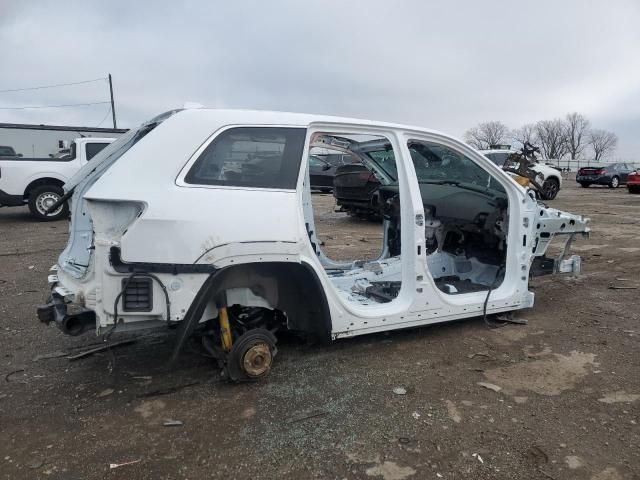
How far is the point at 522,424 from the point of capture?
287cm

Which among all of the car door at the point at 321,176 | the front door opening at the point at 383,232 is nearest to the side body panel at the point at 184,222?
the front door opening at the point at 383,232

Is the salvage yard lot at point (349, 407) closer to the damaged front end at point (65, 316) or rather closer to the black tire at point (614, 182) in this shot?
the damaged front end at point (65, 316)

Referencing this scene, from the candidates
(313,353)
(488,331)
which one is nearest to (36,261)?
(313,353)

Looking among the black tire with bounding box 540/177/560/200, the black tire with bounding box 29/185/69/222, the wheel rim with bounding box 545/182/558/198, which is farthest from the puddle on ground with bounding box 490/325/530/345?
the wheel rim with bounding box 545/182/558/198

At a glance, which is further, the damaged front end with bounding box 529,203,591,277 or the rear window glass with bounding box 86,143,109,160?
the rear window glass with bounding box 86,143,109,160

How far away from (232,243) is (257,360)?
2.72 ft

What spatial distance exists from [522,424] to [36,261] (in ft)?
22.4

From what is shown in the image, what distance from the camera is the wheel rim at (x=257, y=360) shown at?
322 cm

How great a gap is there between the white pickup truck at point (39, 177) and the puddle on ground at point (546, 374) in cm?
960

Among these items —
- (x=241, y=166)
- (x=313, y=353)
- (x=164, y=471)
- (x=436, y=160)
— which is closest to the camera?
(x=164, y=471)

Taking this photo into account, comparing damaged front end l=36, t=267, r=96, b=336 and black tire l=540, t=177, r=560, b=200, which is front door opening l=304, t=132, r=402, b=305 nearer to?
→ damaged front end l=36, t=267, r=96, b=336

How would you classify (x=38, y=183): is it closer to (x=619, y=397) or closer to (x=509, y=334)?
(x=509, y=334)

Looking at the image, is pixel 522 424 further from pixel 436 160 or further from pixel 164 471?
pixel 436 160

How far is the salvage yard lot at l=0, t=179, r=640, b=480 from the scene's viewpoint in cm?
252
